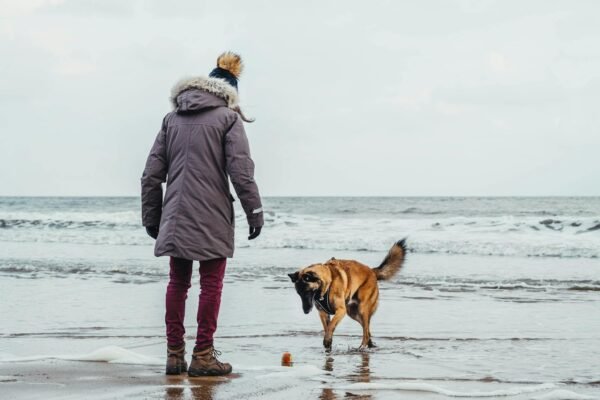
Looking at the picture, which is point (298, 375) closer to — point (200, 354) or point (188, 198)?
point (200, 354)

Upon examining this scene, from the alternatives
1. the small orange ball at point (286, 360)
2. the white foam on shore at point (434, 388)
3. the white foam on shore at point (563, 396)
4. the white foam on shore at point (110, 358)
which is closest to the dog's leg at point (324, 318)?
the small orange ball at point (286, 360)

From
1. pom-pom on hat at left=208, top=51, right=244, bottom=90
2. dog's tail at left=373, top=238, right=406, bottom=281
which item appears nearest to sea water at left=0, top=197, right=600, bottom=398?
dog's tail at left=373, top=238, right=406, bottom=281

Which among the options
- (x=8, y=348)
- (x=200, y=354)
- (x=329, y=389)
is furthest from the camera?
(x=8, y=348)

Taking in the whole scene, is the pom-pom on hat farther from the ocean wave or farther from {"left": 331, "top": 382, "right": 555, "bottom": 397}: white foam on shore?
the ocean wave

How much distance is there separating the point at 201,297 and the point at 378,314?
12.5ft

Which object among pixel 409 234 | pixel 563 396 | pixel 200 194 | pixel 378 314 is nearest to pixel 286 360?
pixel 200 194

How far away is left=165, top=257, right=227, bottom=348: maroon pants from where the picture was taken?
16.1 ft

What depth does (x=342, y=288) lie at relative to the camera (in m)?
6.44

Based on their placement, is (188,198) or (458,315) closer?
(188,198)

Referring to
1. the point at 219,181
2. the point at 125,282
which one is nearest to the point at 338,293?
the point at 219,181

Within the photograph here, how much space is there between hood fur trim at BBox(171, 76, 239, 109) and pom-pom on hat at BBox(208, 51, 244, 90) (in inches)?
4.5

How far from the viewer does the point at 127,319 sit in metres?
7.95

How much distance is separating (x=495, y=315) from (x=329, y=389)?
4181 mm

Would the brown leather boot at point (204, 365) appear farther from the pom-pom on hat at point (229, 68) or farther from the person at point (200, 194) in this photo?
the pom-pom on hat at point (229, 68)
